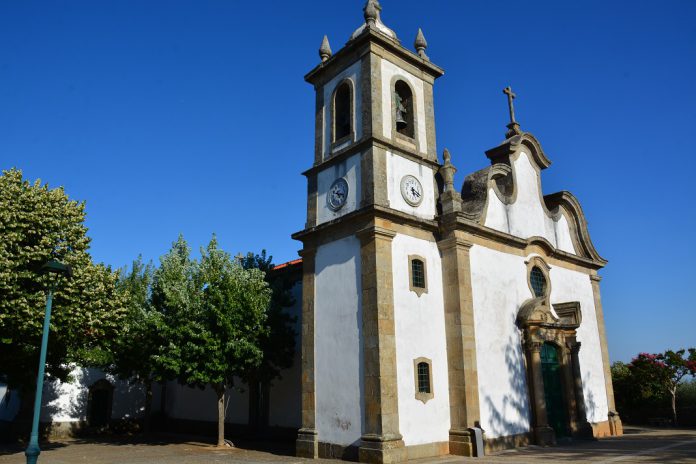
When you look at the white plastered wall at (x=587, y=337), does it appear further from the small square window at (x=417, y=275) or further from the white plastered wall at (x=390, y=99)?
the white plastered wall at (x=390, y=99)

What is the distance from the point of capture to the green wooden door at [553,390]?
58.6 ft

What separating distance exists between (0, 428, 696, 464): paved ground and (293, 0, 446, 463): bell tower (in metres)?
1.42

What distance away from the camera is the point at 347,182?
1647 centimetres

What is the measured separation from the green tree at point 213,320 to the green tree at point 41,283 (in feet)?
5.85

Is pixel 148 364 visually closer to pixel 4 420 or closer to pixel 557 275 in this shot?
pixel 4 420

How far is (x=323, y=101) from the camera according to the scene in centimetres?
1848

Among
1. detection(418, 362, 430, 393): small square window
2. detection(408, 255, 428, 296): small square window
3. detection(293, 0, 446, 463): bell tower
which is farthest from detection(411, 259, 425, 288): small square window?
detection(418, 362, 430, 393): small square window

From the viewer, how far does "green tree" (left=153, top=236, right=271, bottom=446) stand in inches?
658

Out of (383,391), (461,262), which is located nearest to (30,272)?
(383,391)

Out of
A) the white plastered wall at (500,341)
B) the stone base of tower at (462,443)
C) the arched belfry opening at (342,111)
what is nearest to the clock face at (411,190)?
the white plastered wall at (500,341)

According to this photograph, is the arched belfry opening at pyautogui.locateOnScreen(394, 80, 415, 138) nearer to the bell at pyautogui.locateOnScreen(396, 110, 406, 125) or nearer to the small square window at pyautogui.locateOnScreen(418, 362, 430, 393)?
the bell at pyautogui.locateOnScreen(396, 110, 406, 125)

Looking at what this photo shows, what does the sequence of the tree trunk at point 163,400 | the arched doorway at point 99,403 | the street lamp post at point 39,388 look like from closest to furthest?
the street lamp post at point 39,388, the arched doorway at point 99,403, the tree trunk at point 163,400

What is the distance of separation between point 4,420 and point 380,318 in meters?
20.8

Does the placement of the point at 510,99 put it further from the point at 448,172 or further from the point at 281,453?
the point at 281,453
